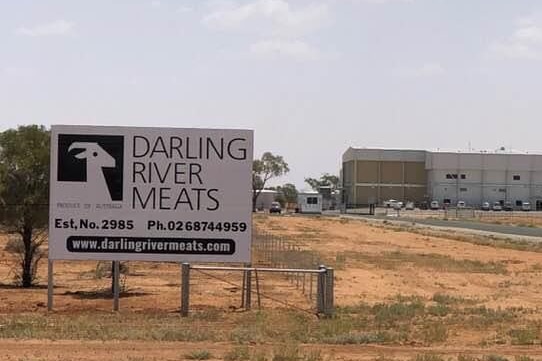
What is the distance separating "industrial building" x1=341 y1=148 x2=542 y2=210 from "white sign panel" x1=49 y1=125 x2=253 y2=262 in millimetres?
150033

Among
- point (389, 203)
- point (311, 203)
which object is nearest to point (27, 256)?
point (311, 203)

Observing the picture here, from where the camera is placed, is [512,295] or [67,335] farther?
[512,295]

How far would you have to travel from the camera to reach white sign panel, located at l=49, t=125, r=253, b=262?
1786cm

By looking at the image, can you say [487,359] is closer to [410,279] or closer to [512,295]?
[512,295]

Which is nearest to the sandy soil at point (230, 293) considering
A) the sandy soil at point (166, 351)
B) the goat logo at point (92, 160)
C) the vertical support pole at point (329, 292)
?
the sandy soil at point (166, 351)

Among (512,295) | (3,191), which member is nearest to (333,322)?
(512,295)

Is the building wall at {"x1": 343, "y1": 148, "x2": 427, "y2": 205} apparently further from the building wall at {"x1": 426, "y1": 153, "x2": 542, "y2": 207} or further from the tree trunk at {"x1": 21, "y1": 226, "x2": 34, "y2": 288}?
the tree trunk at {"x1": 21, "y1": 226, "x2": 34, "y2": 288}

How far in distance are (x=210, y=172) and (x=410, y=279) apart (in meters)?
12.7

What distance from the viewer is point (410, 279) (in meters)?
29.0

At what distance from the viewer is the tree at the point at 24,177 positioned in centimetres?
2345

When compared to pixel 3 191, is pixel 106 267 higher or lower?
lower

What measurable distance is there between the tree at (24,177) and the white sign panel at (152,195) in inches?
235

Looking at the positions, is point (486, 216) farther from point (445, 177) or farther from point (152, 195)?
point (152, 195)

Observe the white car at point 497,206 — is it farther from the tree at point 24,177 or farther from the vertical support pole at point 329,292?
the vertical support pole at point 329,292
